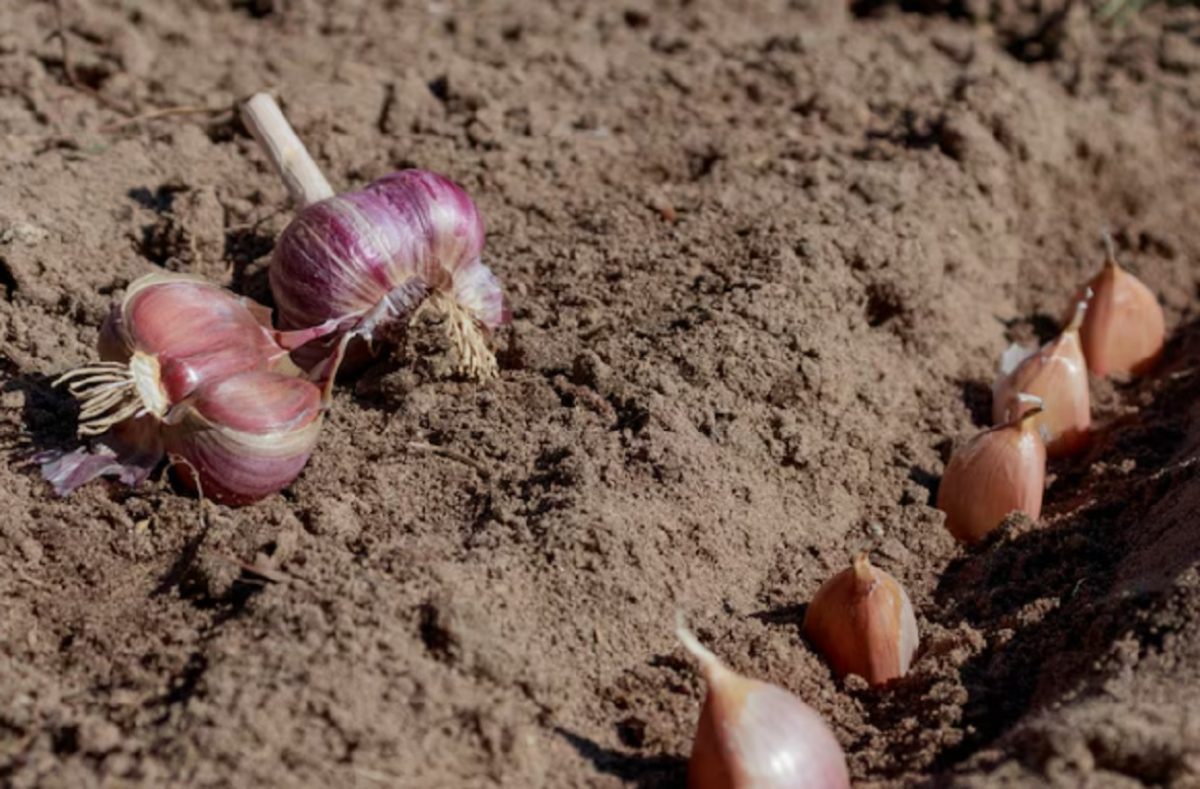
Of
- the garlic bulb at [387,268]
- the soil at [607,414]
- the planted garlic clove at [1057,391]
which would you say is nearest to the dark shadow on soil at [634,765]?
the soil at [607,414]

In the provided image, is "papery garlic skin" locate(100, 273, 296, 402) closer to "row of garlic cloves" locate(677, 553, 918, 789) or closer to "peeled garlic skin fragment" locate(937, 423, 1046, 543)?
"row of garlic cloves" locate(677, 553, 918, 789)

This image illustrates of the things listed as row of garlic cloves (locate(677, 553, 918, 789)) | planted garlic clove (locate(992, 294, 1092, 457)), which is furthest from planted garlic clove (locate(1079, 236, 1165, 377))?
row of garlic cloves (locate(677, 553, 918, 789))

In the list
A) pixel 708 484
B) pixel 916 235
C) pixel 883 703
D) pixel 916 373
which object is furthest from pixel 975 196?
pixel 883 703

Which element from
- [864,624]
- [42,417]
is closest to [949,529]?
[864,624]

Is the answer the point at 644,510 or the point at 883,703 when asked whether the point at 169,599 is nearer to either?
the point at 644,510

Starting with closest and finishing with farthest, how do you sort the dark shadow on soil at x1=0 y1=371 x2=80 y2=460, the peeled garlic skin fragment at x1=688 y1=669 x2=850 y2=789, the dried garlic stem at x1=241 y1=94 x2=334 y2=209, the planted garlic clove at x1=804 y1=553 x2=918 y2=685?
1. the peeled garlic skin fragment at x1=688 y1=669 x2=850 y2=789
2. the planted garlic clove at x1=804 y1=553 x2=918 y2=685
3. the dark shadow on soil at x1=0 y1=371 x2=80 y2=460
4. the dried garlic stem at x1=241 y1=94 x2=334 y2=209

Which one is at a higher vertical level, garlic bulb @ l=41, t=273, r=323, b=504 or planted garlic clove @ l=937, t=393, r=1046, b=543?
planted garlic clove @ l=937, t=393, r=1046, b=543
